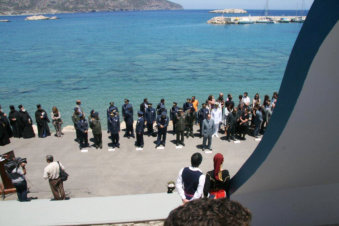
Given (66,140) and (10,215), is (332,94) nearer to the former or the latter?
(10,215)

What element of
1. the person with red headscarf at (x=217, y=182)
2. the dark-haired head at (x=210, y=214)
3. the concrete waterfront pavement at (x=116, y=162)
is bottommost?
the concrete waterfront pavement at (x=116, y=162)

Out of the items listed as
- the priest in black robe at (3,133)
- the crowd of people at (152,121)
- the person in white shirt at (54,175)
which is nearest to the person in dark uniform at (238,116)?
the crowd of people at (152,121)

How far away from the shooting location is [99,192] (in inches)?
333

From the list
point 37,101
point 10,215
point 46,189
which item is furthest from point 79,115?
point 37,101

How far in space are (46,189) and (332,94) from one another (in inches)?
316

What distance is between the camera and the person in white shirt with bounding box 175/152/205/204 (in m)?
4.54

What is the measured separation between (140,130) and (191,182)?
657cm

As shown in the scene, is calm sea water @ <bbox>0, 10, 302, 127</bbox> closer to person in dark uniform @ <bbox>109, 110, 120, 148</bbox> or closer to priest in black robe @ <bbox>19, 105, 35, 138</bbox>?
priest in black robe @ <bbox>19, 105, 35, 138</bbox>

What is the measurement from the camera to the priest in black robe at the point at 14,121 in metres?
12.3

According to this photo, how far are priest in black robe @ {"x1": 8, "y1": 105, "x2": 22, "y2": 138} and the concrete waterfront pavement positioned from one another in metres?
0.33

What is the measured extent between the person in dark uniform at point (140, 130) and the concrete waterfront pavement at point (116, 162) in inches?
11.0

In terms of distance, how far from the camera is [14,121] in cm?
1235

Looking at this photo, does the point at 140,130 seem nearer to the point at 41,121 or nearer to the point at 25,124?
the point at 41,121

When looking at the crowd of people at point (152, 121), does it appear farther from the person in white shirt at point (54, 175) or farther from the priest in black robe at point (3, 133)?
the person in white shirt at point (54, 175)
